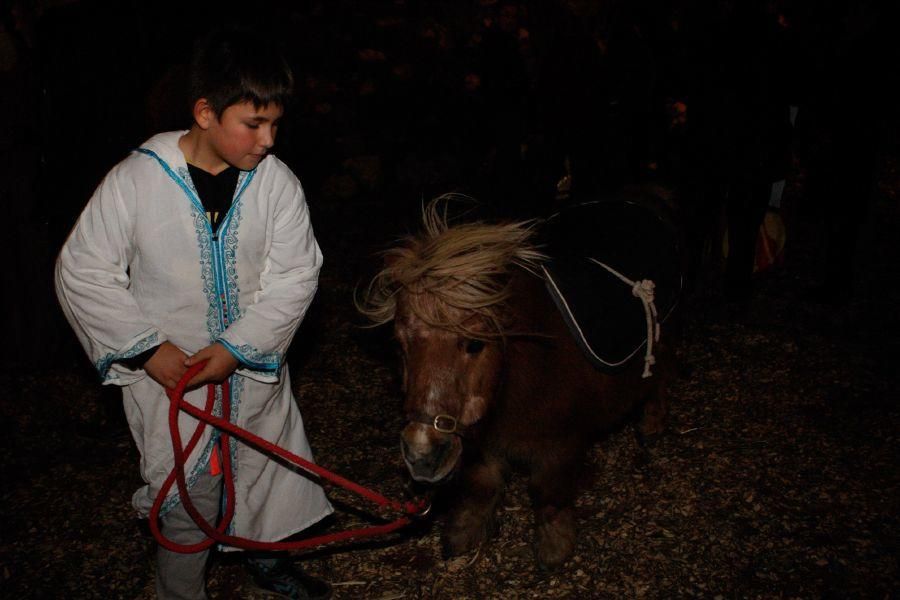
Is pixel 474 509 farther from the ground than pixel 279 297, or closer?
closer

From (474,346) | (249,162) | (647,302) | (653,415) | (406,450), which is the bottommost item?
(653,415)

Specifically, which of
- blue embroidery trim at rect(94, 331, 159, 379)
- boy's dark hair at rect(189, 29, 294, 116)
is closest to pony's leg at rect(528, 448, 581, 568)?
blue embroidery trim at rect(94, 331, 159, 379)

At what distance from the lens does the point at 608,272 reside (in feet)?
9.71

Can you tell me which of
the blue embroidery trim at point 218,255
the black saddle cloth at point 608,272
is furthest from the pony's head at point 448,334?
the blue embroidery trim at point 218,255

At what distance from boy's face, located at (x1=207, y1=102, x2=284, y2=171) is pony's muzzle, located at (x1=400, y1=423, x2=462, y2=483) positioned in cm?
97

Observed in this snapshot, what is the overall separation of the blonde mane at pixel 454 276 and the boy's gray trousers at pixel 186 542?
82 cm

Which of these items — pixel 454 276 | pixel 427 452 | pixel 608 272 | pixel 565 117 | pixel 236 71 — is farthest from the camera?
pixel 565 117

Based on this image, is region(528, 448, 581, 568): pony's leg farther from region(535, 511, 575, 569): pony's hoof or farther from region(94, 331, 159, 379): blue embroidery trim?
region(94, 331, 159, 379): blue embroidery trim

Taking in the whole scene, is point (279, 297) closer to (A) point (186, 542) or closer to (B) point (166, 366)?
(B) point (166, 366)

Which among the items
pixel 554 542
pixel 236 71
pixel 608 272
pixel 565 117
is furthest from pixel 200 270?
pixel 565 117

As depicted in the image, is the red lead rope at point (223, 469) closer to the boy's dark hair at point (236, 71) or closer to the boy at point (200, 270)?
the boy at point (200, 270)

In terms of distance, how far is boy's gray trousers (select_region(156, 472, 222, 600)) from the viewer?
7.75 ft

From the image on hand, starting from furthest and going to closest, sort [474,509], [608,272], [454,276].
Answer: [474,509]
[608,272]
[454,276]

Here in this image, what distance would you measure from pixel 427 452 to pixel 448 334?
38 centimetres
